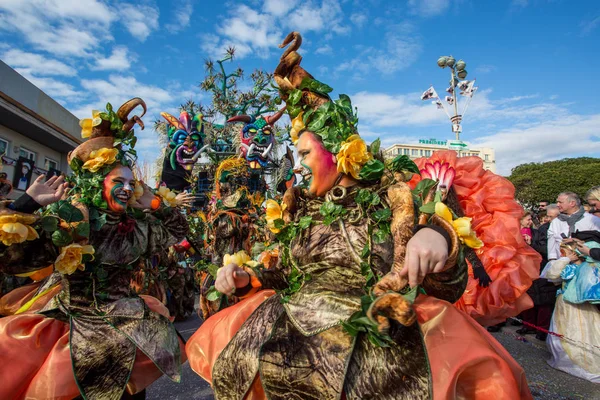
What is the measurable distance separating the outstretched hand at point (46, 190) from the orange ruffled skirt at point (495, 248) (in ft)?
8.67

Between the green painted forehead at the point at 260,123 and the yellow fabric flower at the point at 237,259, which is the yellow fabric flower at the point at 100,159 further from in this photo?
the green painted forehead at the point at 260,123

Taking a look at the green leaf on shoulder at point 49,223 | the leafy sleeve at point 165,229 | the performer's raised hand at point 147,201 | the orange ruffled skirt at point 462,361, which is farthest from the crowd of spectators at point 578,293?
the green leaf on shoulder at point 49,223

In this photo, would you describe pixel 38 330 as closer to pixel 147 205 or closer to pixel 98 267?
pixel 98 267

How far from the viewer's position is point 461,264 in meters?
1.36

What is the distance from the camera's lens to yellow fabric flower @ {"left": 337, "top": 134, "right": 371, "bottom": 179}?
1728 millimetres

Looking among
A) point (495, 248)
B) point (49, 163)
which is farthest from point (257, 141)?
point (49, 163)

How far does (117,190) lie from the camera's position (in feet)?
8.60

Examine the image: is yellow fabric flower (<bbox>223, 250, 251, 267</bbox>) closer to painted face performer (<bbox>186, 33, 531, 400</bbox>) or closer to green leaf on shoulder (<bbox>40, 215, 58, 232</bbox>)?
painted face performer (<bbox>186, 33, 531, 400</bbox>)

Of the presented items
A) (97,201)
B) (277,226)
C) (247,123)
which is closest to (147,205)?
(97,201)

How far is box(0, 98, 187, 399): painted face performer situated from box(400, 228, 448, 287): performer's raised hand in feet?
5.62

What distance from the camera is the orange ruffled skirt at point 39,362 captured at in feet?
6.48

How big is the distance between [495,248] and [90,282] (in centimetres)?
319

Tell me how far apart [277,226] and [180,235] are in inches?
55.6

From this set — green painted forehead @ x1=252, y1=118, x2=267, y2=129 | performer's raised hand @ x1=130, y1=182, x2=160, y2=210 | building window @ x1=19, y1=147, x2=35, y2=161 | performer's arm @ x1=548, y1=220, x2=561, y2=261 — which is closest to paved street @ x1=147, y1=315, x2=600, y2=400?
performer's arm @ x1=548, y1=220, x2=561, y2=261
